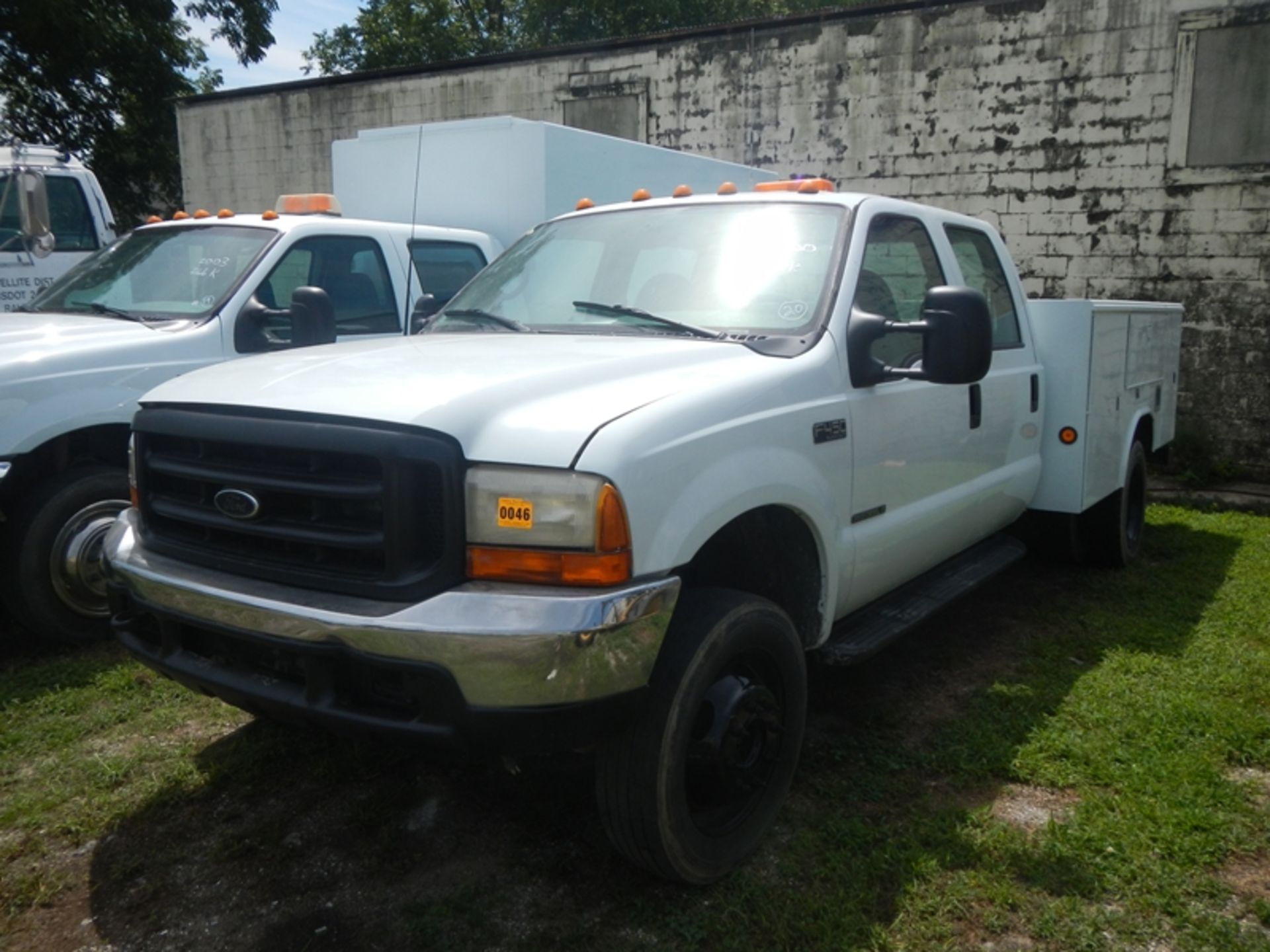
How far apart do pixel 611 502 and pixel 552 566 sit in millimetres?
207

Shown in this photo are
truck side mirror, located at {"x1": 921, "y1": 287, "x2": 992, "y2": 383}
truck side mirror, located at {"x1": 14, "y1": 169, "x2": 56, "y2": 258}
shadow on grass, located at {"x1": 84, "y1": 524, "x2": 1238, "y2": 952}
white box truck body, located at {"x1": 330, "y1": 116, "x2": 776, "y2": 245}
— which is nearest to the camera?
shadow on grass, located at {"x1": 84, "y1": 524, "x2": 1238, "y2": 952}

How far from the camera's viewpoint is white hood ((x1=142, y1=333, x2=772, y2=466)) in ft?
8.50

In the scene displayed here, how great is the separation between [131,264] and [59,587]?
1.95m

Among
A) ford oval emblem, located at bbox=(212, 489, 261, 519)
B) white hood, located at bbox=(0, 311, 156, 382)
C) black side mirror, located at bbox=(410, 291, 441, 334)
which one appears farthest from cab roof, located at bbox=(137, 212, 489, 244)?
ford oval emblem, located at bbox=(212, 489, 261, 519)

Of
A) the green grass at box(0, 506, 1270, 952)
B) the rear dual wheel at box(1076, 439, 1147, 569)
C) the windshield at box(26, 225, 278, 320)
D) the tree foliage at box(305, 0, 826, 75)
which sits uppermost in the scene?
the tree foliage at box(305, 0, 826, 75)

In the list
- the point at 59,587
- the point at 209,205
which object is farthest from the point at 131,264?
the point at 209,205

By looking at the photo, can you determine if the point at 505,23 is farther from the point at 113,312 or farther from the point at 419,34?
the point at 113,312

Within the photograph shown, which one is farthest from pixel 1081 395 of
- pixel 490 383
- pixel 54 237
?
pixel 54 237

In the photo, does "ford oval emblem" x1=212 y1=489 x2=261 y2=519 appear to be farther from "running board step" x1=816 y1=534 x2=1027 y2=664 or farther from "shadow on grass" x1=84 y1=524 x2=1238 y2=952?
"running board step" x1=816 y1=534 x2=1027 y2=664

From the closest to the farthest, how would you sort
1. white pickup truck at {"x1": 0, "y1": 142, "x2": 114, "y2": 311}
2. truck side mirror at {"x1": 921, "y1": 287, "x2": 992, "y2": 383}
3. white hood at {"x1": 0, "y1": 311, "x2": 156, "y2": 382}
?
truck side mirror at {"x1": 921, "y1": 287, "x2": 992, "y2": 383} < white hood at {"x1": 0, "y1": 311, "x2": 156, "y2": 382} < white pickup truck at {"x1": 0, "y1": 142, "x2": 114, "y2": 311}

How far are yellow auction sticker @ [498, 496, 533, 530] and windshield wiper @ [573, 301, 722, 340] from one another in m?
1.22

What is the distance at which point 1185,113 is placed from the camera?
372 inches

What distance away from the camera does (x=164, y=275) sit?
560 centimetres

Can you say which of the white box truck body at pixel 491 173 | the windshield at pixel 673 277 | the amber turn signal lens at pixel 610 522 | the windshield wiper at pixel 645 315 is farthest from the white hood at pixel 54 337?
the amber turn signal lens at pixel 610 522
